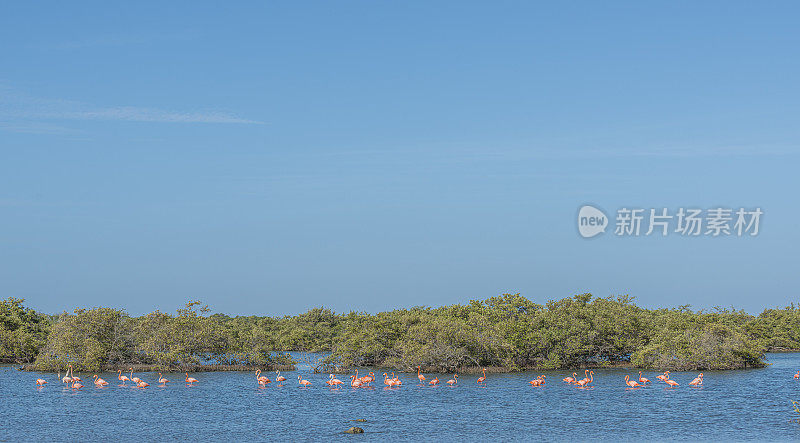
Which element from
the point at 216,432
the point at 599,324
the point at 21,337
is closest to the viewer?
the point at 216,432

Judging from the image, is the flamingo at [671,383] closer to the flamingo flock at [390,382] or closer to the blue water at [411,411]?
the flamingo flock at [390,382]

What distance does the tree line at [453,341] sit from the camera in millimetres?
45719

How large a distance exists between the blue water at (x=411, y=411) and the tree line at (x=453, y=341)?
330 cm

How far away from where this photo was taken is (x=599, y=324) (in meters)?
48.5

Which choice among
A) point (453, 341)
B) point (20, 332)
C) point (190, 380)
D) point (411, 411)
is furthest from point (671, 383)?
point (20, 332)

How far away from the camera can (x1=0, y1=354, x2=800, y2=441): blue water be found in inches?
998

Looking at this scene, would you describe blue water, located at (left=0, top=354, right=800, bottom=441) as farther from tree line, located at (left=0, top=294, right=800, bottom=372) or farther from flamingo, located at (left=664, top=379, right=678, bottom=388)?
tree line, located at (left=0, top=294, right=800, bottom=372)

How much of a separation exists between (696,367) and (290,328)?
131 feet

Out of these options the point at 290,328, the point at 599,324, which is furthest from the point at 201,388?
the point at 290,328

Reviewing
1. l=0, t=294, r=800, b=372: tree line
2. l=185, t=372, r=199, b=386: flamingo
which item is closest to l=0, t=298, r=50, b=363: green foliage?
l=0, t=294, r=800, b=372: tree line

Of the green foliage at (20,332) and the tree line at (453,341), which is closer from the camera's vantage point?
the tree line at (453,341)

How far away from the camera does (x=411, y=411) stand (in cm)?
3058

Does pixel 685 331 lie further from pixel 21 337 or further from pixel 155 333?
pixel 21 337

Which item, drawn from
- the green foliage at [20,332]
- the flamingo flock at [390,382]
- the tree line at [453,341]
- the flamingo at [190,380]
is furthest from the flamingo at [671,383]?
the green foliage at [20,332]
